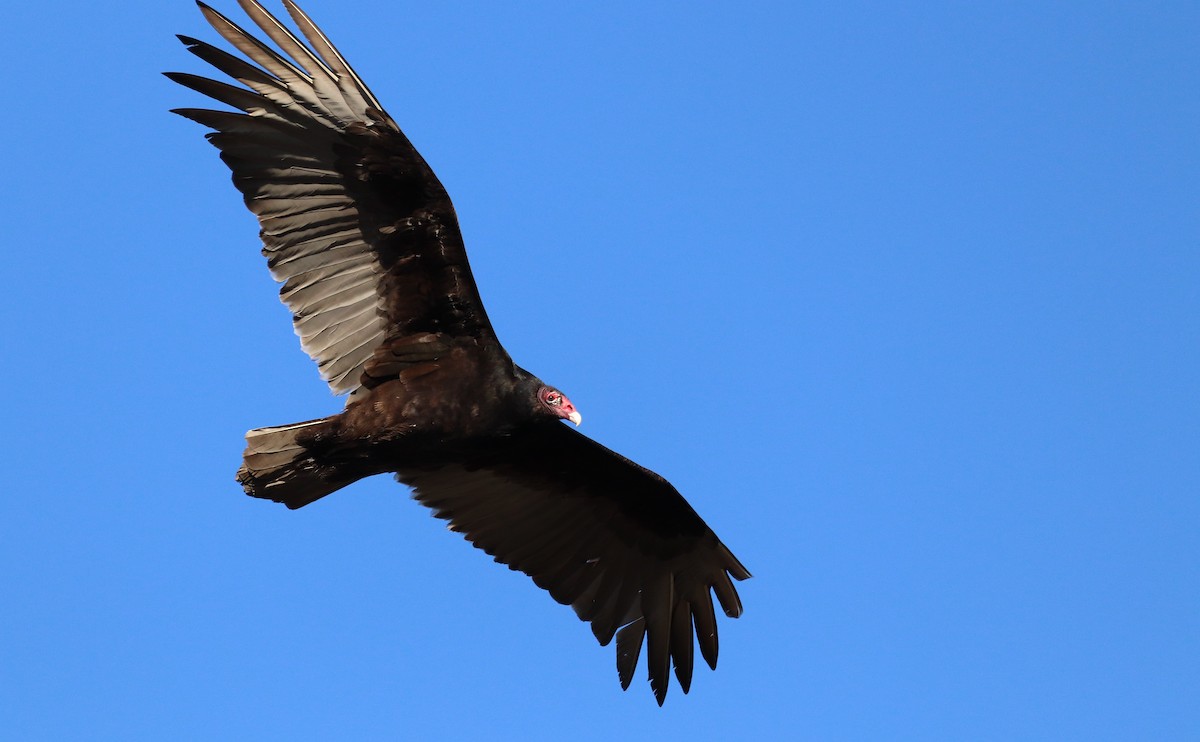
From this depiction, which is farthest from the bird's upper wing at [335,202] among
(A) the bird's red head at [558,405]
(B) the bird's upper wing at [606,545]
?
(B) the bird's upper wing at [606,545]

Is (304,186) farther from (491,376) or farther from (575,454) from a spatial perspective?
(575,454)

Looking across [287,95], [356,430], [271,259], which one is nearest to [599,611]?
[356,430]

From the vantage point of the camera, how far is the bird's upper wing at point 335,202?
297 inches

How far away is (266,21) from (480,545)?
342 cm

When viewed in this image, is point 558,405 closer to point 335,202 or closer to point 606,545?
point 606,545

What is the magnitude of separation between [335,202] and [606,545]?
9.27ft

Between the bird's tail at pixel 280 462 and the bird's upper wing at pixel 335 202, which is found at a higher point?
the bird's upper wing at pixel 335 202

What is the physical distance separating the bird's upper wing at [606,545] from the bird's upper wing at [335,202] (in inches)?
47.7

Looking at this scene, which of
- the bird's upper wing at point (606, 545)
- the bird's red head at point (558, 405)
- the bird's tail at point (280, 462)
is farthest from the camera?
the bird's upper wing at point (606, 545)

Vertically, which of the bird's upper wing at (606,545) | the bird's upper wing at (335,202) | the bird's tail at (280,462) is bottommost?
the bird's tail at (280,462)

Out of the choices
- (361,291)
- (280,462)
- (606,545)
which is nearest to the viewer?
(280,462)

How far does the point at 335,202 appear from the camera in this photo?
780 centimetres

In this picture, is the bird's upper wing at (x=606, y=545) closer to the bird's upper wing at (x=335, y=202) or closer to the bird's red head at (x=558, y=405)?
the bird's red head at (x=558, y=405)

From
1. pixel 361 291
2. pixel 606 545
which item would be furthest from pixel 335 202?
pixel 606 545
